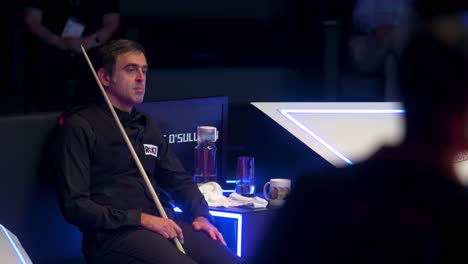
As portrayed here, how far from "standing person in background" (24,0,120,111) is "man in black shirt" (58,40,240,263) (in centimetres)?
136

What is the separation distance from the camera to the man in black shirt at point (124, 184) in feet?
10.5

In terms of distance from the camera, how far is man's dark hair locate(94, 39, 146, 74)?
11.9 feet

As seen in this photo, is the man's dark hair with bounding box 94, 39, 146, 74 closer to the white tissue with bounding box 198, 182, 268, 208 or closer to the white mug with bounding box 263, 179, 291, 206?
the white tissue with bounding box 198, 182, 268, 208

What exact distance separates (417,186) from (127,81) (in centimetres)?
292

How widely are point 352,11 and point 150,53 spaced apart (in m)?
1.35

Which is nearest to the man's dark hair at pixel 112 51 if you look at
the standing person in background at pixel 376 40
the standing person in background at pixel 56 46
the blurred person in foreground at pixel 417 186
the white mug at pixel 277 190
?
the white mug at pixel 277 190

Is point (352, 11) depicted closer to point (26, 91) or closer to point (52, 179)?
point (26, 91)

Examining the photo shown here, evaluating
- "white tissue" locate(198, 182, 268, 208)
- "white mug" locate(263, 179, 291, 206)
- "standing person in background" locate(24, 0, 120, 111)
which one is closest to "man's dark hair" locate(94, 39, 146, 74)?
"white tissue" locate(198, 182, 268, 208)

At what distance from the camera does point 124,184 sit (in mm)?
3377

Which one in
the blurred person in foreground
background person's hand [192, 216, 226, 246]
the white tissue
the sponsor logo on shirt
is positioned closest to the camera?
the blurred person in foreground

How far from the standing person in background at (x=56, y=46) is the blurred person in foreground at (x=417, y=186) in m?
4.32

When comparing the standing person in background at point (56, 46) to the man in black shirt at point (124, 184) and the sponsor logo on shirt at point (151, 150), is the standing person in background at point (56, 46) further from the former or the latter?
the sponsor logo on shirt at point (151, 150)

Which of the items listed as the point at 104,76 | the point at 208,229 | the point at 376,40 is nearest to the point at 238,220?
the point at 208,229

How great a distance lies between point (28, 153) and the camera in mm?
3406
